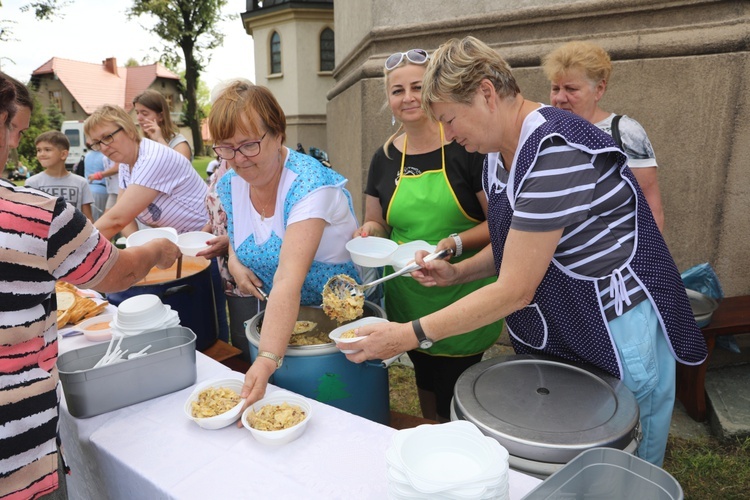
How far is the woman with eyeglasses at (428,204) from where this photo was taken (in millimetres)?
1991

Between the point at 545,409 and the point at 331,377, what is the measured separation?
2.33 feet

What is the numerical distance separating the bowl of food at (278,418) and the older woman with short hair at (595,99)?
2061 millimetres

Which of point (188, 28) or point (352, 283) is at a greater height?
point (188, 28)

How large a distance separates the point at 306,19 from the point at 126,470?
17.7 meters

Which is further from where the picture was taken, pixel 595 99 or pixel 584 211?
pixel 595 99

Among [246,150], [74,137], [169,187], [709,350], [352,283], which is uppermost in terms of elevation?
[74,137]

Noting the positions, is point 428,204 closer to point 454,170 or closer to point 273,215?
point 454,170

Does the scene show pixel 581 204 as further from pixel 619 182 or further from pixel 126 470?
pixel 126 470

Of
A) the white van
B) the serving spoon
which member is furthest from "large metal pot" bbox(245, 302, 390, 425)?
the white van

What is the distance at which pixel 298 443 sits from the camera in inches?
49.9

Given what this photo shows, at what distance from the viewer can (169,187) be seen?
9.09ft

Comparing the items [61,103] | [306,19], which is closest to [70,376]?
[306,19]

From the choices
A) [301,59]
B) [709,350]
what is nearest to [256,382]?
[709,350]

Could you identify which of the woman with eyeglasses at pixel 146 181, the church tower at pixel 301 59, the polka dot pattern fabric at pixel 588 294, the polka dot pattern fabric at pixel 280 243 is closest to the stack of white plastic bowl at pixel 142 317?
the polka dot pattern fabric at pixel 280 243
